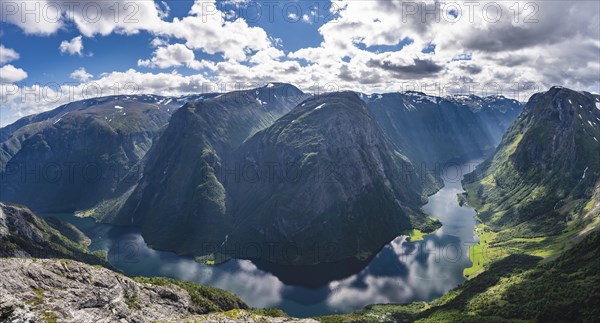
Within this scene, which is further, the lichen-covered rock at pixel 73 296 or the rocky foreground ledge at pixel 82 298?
the rocky foreground ledge at pixel 82 298

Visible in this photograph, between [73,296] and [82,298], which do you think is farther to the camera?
[82,298]

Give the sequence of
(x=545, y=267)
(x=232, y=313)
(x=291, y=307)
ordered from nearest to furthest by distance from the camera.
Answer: (x=232, y=313), (x=545, y=267), (x=291, y=307)

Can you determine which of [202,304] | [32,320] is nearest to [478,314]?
[202,304]

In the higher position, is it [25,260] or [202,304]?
[25,260]

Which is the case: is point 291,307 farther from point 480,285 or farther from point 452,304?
point 480,285

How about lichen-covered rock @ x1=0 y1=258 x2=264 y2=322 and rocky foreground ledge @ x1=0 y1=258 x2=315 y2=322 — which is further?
rocky foreground ledge @ x1=0 y1=258 x2=315 y2=322

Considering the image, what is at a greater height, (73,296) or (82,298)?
(73,296)

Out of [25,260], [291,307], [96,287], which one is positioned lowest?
[291,307]

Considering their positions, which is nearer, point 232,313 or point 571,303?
point 232,313
